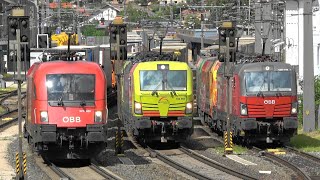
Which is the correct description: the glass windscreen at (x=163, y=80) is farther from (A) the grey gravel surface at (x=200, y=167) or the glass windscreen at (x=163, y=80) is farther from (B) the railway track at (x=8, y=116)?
(B) the railway track at (x=8, y=116)

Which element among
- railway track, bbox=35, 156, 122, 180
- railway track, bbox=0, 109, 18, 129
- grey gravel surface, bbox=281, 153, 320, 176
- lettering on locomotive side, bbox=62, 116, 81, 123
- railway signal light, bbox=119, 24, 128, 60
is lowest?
railway track, bbox=0, 109, 18, 129

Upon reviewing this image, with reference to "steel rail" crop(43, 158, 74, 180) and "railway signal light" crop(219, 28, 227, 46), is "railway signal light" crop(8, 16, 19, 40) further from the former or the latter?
"railway signal light" crop(219, 28, 227, 46)

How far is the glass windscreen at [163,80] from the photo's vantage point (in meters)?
29.1

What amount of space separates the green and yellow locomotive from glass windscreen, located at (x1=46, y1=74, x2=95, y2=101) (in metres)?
4.74

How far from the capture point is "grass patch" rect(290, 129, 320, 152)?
29627 mm

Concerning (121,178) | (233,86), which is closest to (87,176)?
(121,178)

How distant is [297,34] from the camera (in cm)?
5800

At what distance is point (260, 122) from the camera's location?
29.4 m

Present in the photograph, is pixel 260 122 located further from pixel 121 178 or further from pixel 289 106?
pixel 121 178

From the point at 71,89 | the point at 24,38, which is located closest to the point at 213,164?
the point at 71,89

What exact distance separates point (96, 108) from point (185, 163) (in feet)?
11.3

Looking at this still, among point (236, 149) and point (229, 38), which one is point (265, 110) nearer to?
point (236, 149)

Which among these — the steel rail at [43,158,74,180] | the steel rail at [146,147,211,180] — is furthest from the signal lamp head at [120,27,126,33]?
the steel rail at [43,158,74,180]

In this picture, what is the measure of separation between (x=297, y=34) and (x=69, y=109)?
119 feet
